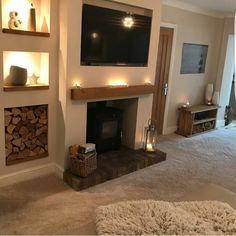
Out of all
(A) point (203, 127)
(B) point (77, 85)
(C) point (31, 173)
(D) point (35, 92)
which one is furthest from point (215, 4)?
(C) point (31, 173)

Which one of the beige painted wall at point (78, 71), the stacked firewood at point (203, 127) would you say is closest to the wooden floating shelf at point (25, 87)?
the beige painted wall at point (78, 71)

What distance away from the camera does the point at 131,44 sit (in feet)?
12.0

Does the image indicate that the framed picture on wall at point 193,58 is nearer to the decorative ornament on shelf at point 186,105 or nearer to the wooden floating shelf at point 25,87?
the decorative ornament on shelf at point 186,105

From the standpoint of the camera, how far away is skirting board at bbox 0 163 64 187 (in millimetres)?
3053

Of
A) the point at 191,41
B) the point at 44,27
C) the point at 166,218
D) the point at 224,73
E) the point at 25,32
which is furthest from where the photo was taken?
the point at 224,73

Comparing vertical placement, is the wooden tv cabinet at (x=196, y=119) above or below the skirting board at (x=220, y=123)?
above

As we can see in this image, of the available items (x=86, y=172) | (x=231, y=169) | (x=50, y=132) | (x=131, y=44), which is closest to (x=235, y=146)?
(x=231, y=169)

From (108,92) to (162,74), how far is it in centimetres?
194

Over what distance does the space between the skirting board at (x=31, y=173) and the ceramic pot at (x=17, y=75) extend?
1055 millimetres

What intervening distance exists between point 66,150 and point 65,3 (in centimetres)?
167

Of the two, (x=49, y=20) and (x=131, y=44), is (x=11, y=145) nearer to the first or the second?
(x=49, y=20)

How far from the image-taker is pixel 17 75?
294cm

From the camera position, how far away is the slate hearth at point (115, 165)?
3.10 m

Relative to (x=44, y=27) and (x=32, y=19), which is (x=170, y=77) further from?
(x=32, y=19)
